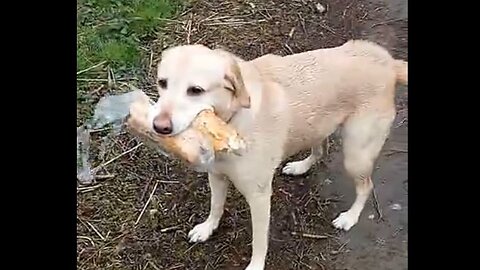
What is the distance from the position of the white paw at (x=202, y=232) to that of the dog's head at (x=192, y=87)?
58 centimetres

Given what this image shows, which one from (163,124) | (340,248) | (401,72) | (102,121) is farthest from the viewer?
(102,121)

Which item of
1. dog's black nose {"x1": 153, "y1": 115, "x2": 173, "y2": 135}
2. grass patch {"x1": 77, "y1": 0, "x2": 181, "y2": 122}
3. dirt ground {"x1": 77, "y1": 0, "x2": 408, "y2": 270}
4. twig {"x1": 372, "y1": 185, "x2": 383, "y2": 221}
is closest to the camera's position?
dog's black nose {"x1": 153, "y1": 115, "x2": 173, "y2": 135}

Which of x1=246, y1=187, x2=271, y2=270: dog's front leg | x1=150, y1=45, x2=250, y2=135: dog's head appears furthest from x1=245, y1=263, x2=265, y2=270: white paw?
x1=150, y1=45, x2=250, y2=135: dog's head

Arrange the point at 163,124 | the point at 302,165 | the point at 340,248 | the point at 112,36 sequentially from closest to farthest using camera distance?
the point at 163,124 → the point at 340,248 → the point at 302,165 → the point at 112,36

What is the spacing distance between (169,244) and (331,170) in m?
0.57

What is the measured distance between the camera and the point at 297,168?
9.76 ft

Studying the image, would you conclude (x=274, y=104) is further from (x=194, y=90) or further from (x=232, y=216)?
(x=232, y=216)

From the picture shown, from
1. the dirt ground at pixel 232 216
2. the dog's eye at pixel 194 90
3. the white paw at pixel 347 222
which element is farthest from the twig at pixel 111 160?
the dog's eye at pixel 194 90

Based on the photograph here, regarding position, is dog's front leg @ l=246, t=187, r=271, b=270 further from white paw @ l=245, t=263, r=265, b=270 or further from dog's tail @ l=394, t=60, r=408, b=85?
dog's tail @ l=394, t=60, r=408, b=85

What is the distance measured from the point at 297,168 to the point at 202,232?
39 cm

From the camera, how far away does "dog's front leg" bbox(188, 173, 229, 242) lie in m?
2.75

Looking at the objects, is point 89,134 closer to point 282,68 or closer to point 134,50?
point 134,50

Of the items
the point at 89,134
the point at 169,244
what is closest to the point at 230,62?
the point at 169,244

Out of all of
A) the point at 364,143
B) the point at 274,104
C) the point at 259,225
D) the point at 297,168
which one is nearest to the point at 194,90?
the point at 274,104
